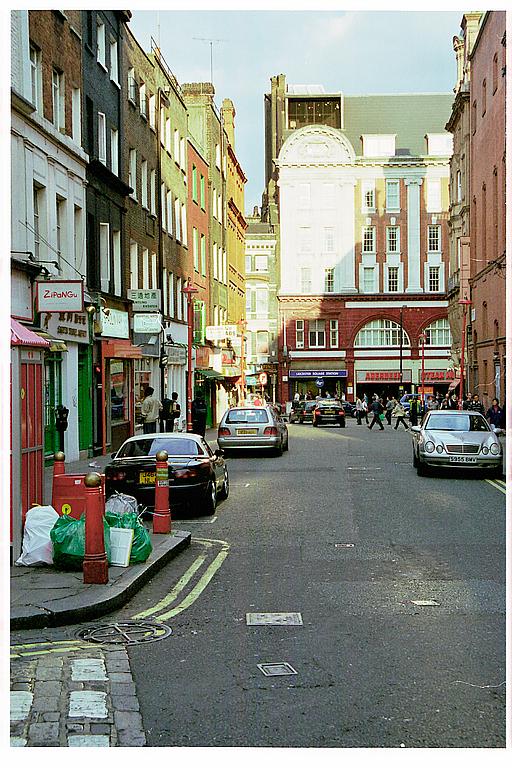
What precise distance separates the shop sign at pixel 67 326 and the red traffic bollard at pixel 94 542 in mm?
14055

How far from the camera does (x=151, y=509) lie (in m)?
14.7

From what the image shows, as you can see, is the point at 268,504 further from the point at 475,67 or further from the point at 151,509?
the point at 475,67

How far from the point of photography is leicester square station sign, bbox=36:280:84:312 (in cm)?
2066

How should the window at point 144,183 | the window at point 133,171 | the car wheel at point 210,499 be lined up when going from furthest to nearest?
the window at point 144,183, the window at point 133,171, the car wheel at point 210,499

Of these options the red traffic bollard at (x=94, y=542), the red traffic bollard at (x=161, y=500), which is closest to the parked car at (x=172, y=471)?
the red traffic bollard at (x=161, y=500)

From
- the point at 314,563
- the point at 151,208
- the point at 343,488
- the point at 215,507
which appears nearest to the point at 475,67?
the point at 151,208

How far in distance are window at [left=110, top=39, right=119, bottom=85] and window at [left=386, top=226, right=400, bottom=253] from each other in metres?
50.2

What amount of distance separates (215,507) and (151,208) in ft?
79.5

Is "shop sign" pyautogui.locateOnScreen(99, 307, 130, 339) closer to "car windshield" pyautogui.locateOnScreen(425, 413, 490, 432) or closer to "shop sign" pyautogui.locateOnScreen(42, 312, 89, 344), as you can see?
"shop sign" pyautogui.locateOnScreen(42, 312, 89, 344)

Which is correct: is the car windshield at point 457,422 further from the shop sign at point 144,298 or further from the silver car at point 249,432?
the shop sign at point 144,298

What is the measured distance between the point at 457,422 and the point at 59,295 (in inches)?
362

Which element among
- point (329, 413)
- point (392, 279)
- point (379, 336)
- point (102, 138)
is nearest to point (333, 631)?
point (102, 138)

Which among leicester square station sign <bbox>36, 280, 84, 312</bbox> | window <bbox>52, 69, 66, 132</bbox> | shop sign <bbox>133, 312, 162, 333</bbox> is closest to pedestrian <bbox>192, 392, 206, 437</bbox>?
shop sign <bbox>133, 312, 162, 333</bbox>

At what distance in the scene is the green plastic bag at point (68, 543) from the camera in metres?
9.35
